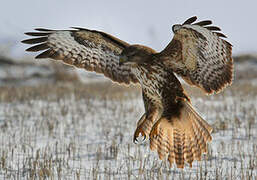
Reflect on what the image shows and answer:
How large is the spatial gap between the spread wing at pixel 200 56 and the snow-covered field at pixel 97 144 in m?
0.96

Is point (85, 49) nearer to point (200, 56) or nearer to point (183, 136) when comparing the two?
point (200, 56)

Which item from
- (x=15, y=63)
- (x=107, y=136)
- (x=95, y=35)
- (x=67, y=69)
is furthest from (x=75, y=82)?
(x=95, y=35)

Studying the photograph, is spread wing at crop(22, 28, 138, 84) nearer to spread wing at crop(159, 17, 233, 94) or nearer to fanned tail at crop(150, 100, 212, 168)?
spread wing at crop(159, 17, 233, 94)

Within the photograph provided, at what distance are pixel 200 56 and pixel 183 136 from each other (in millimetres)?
914

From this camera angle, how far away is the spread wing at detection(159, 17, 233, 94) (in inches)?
128

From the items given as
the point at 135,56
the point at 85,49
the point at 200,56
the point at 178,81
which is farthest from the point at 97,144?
the point at 200,56

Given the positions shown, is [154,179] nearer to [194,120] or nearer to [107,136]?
[194,120]

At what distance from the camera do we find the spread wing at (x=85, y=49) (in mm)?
4098

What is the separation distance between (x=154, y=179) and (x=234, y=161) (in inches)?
43.2

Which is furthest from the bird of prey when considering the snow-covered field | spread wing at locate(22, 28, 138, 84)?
the snow-covered field

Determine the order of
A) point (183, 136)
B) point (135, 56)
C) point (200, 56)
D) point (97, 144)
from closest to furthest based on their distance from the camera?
point (135, 56) < point (200, 56) < point (183, 136) < point (97, 144)

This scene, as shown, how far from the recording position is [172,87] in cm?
361

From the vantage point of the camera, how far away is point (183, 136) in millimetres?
3725

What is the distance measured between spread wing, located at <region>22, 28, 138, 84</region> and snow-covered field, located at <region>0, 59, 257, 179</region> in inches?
41.9
